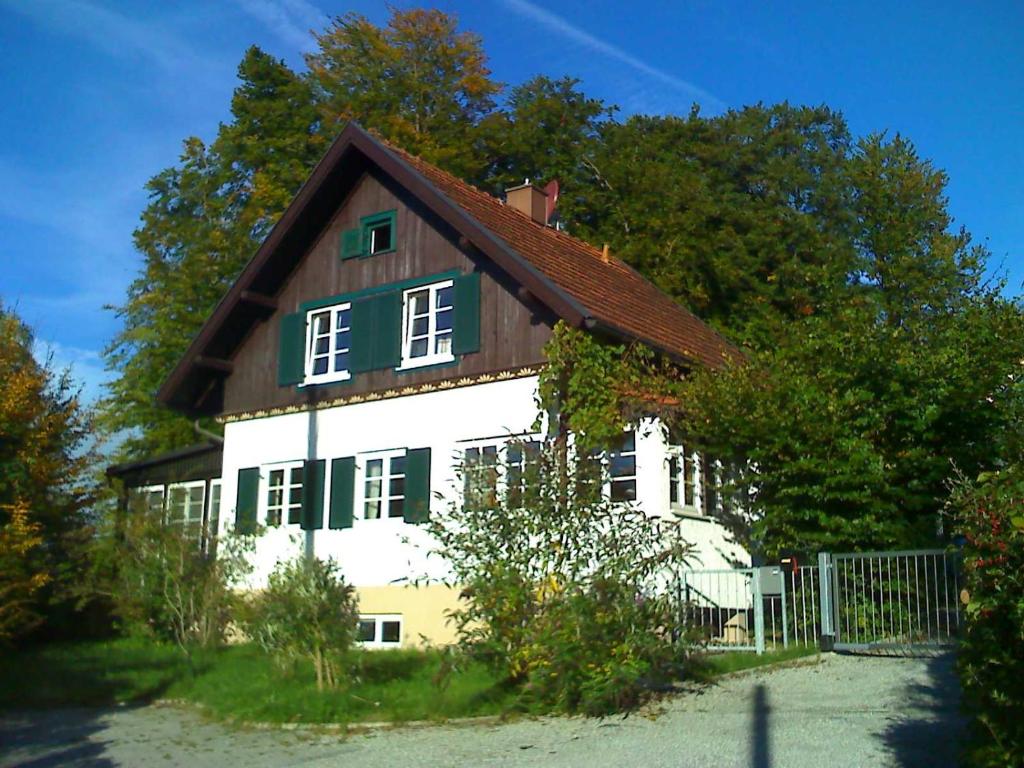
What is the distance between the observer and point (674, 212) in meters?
31.1

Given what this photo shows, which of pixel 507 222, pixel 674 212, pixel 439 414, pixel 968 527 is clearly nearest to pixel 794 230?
pixel 674 212

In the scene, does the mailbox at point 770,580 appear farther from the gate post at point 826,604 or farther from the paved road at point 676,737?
the paved road at point 676,737

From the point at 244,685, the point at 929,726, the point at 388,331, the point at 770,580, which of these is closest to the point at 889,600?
the point at 770,580

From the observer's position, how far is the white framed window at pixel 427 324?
792 inches

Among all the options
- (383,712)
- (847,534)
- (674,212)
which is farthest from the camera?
(674,212)

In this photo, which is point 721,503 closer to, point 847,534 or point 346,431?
point 847,534

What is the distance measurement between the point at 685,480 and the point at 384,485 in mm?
5203

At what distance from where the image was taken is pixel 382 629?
782 inches

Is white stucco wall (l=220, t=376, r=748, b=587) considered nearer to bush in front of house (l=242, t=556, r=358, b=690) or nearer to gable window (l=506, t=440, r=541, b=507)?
bush in front of house (l=242, t=556, r=358, b=690)

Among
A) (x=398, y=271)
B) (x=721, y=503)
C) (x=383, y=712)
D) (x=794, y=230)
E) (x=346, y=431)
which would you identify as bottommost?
(x=383, y=712)

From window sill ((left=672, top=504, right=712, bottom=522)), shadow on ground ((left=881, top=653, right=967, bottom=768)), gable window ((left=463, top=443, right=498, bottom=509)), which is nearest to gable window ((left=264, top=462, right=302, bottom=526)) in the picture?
window sill ((left=672, top=504, right=712, bottom=522))

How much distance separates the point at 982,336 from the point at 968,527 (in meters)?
10.5

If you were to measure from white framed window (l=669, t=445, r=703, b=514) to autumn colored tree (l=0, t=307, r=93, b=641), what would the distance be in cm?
925

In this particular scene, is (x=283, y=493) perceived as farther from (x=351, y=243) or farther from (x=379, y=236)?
(x=379, y=236)
